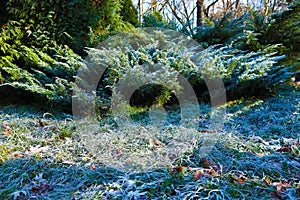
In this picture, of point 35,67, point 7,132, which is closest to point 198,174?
point 7,132

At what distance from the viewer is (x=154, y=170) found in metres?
1.38

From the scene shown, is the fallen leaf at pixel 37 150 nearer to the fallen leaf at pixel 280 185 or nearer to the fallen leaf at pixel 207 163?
the fallen leaf at pixel 207 163

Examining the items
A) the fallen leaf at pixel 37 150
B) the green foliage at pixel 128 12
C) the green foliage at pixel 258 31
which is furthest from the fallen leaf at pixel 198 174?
the green foliage at pixel 128 12

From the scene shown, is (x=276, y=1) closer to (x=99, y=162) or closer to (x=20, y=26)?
(x=20, y=26)

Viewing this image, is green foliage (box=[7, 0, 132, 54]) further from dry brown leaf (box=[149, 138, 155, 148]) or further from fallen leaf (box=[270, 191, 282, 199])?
fallen leaf (box=[270, 191, 282, 199])

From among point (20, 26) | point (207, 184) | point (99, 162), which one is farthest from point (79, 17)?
point (207, 184)

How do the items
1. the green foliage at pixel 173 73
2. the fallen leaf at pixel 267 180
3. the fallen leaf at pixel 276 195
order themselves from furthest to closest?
the green foliage at pixel 173 73 → the fallen leaf at pixel 267 180 → the fallen leaf at pixel 276 195

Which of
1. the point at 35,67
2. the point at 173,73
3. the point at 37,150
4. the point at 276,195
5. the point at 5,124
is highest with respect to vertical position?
the point at 35,67

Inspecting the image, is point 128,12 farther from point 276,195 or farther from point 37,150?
point 276,195

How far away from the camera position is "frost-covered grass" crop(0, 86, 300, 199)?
119cm

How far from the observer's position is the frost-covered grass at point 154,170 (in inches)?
46.8

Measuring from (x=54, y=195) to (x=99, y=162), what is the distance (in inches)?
13.3

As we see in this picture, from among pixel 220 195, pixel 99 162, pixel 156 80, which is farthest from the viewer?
pixel 156 80

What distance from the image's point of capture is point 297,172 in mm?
1352
